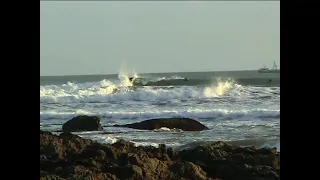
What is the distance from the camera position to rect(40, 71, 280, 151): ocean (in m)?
9.00

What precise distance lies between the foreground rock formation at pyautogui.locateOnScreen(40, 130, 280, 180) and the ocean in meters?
1.40

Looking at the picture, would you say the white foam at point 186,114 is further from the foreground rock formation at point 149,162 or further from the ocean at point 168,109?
the foreground rock formation at point 149,162

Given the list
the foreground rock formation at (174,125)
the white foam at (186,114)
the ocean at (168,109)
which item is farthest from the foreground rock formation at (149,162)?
the white foam at (186,114)

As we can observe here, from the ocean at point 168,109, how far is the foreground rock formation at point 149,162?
1.40m

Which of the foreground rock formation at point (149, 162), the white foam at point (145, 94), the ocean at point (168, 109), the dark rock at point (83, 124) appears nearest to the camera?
the foreground rock formation at point (149, 162)

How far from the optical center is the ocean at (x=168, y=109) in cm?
900

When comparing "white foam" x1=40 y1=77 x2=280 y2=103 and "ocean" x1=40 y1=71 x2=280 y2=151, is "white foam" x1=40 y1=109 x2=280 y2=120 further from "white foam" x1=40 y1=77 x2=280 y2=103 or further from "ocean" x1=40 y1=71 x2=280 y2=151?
"white foam" x1=40 y1=77 x2=280 y2=103

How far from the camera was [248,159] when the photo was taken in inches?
251

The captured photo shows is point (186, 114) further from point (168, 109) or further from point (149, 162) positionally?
point (149, 162)

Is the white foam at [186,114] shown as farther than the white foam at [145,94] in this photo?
No

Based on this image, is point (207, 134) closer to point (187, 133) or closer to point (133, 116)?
point (187, 133)

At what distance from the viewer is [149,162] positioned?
584cm

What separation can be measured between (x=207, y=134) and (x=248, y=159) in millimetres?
2916
